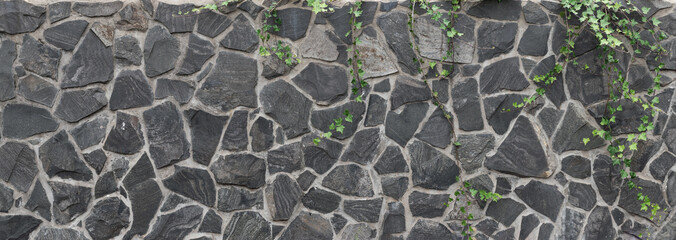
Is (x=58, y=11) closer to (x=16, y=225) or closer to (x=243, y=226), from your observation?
(x=16, y=225)

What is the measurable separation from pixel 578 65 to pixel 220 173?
2.31 metres

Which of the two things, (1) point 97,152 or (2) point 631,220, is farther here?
(2) point 631,220

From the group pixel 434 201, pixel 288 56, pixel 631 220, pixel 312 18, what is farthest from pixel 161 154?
pixel 631 220

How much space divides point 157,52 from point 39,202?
1117 mm

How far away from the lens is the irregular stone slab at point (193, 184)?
408 centimetres

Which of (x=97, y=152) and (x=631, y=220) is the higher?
(x=97, y=152)

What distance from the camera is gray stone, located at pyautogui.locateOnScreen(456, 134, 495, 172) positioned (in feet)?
13.9

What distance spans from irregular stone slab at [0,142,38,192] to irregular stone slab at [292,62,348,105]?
1.62 meters

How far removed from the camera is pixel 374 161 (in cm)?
418

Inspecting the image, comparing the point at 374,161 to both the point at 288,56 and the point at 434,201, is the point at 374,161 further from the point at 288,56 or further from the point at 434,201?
the point at 288,56

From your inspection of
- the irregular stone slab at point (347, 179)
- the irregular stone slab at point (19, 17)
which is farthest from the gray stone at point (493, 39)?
the irregular stone slab at point (19, 17)

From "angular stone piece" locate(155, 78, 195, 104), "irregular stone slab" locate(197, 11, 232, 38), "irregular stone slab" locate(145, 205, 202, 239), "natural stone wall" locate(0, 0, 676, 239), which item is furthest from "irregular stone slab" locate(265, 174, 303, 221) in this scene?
"irregular stone slab" locate(197, 11, 232, 38)

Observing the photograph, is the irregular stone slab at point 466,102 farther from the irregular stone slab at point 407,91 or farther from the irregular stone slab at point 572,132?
the irregular stone slab at point 572,132

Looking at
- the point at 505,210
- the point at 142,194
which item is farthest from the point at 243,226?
the point at 505,210
